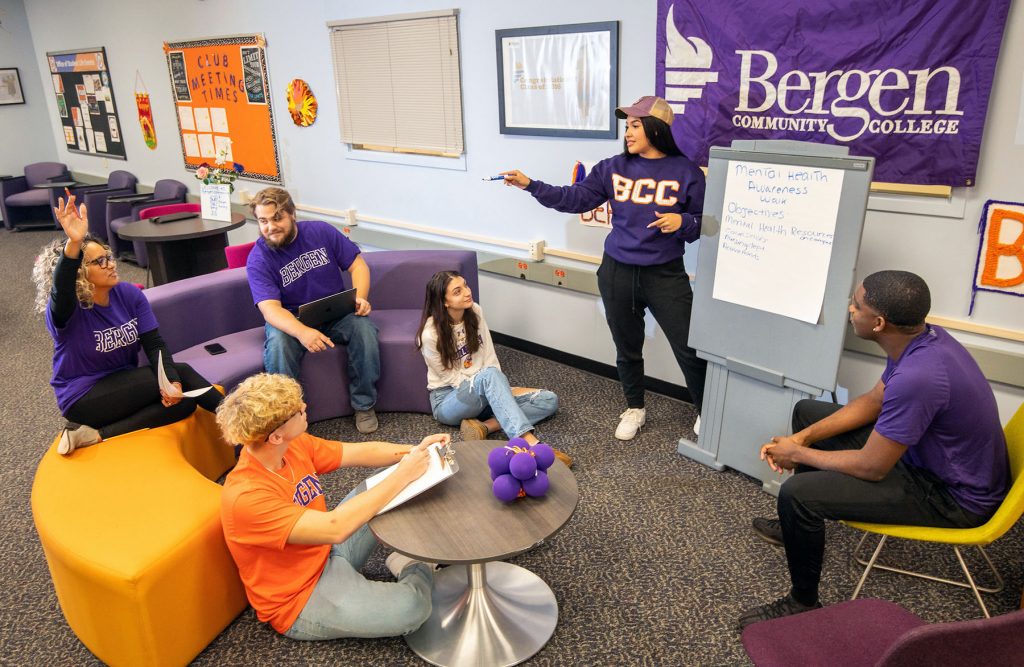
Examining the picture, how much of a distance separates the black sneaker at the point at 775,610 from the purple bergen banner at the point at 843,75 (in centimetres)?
173

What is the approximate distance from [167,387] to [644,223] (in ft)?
7.13

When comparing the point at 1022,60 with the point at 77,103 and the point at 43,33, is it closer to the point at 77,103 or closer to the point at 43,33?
the point at 77,103

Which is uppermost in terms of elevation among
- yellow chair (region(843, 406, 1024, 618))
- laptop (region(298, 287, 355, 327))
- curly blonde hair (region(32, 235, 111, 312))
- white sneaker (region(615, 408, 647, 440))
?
curly blonde hair (region(32, 235, 111, 312))

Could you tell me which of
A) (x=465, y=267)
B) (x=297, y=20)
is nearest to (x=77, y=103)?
(x=297, y=20)

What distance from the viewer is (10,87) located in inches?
344

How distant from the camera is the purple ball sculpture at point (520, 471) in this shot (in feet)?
7.30

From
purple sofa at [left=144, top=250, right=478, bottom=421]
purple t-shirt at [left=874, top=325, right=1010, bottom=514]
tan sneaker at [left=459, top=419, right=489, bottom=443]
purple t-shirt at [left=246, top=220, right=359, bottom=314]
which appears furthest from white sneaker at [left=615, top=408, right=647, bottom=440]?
purple t-shirt at [left=246, top=220, right=359, bottom=314]

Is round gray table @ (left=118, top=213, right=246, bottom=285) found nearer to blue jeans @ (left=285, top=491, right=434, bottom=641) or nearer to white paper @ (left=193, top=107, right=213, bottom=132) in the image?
white paper @ (left=193, top=107, right=213, bottom=132)

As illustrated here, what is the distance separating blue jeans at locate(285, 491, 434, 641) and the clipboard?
31 cm

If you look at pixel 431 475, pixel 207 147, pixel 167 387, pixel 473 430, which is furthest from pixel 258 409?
pixel 207 147

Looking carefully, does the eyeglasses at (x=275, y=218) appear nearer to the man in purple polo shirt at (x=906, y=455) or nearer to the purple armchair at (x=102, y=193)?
the man in purple polo shirt at (x=906, y=455)

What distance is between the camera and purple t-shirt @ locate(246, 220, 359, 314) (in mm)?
3672

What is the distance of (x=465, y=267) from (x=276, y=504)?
2.28 metres

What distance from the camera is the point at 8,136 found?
891 centimetres
